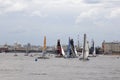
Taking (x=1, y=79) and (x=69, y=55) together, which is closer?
(x=1, y=79)

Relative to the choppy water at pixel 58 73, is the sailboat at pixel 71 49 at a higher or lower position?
higher

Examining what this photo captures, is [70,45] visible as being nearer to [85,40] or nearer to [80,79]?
[85,40]

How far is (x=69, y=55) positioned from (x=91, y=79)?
11295cm

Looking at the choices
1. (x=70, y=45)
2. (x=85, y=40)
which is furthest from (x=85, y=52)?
(x=70, y=45)

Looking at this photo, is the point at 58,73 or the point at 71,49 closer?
the point at 58,73

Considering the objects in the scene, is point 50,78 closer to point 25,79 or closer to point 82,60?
point 25,79

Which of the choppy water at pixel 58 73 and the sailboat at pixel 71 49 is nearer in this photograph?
the choppy water at pixel 58 73

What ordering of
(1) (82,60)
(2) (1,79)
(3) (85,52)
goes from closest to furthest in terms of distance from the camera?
(2) (1,79)
(3) (85,52)
(1) (82,60)

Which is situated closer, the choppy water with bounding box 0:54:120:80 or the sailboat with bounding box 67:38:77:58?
the choppy water with bounding box 0:54:120:80

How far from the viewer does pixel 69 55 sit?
194500mm

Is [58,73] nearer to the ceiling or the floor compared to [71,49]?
nearer to the floor

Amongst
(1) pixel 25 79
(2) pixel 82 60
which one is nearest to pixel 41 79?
(1) pixel 25 79

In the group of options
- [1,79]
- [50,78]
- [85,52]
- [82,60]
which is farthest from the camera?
[82,60]

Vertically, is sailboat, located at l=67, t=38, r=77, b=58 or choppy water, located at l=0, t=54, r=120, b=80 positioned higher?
sailboat, located at l=67, t=38, r=77, b=58
